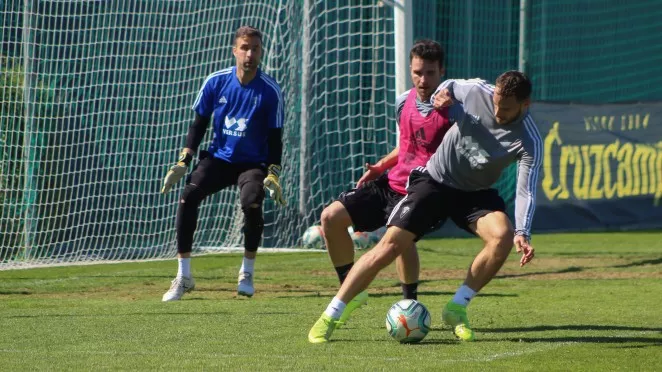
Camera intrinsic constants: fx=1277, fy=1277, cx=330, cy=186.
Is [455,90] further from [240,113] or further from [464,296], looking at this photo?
[240,113]

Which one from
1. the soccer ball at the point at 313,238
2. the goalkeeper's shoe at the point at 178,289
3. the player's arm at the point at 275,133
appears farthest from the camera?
the soccer ball at the point at 313,238

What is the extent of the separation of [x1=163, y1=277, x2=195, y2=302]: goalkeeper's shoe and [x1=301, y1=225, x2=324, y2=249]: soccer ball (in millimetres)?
5628

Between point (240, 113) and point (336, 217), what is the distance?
2.29 metres

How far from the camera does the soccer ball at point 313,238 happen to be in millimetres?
16031

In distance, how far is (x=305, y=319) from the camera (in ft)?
29.2

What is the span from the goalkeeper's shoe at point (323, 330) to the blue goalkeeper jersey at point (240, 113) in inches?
132

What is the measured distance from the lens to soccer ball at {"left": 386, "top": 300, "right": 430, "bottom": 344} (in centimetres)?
763

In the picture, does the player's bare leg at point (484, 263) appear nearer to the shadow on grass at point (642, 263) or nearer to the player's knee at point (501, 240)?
the player's knee at point (501, 240)

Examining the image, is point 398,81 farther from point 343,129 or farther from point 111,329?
point 111,329

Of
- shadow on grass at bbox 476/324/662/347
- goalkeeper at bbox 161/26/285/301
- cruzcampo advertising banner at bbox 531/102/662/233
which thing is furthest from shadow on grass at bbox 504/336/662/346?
cruzcampo advertising banner at bbox 531/102/662/233

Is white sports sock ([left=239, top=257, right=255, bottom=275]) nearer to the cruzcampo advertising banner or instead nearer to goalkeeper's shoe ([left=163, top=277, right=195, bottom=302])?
goalkeeper's shoe ([left=163, top=277, right=195, bottom=302])

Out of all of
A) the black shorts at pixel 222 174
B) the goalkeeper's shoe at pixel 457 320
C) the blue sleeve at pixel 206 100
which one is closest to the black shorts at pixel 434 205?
the goalkeeper's shoe at pixel 457 320

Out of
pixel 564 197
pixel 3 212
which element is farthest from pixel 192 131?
pixel 564 197

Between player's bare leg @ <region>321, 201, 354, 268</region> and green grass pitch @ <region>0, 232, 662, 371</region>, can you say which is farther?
player's bare leg @ <region>321, 201, 354, 268</region>
